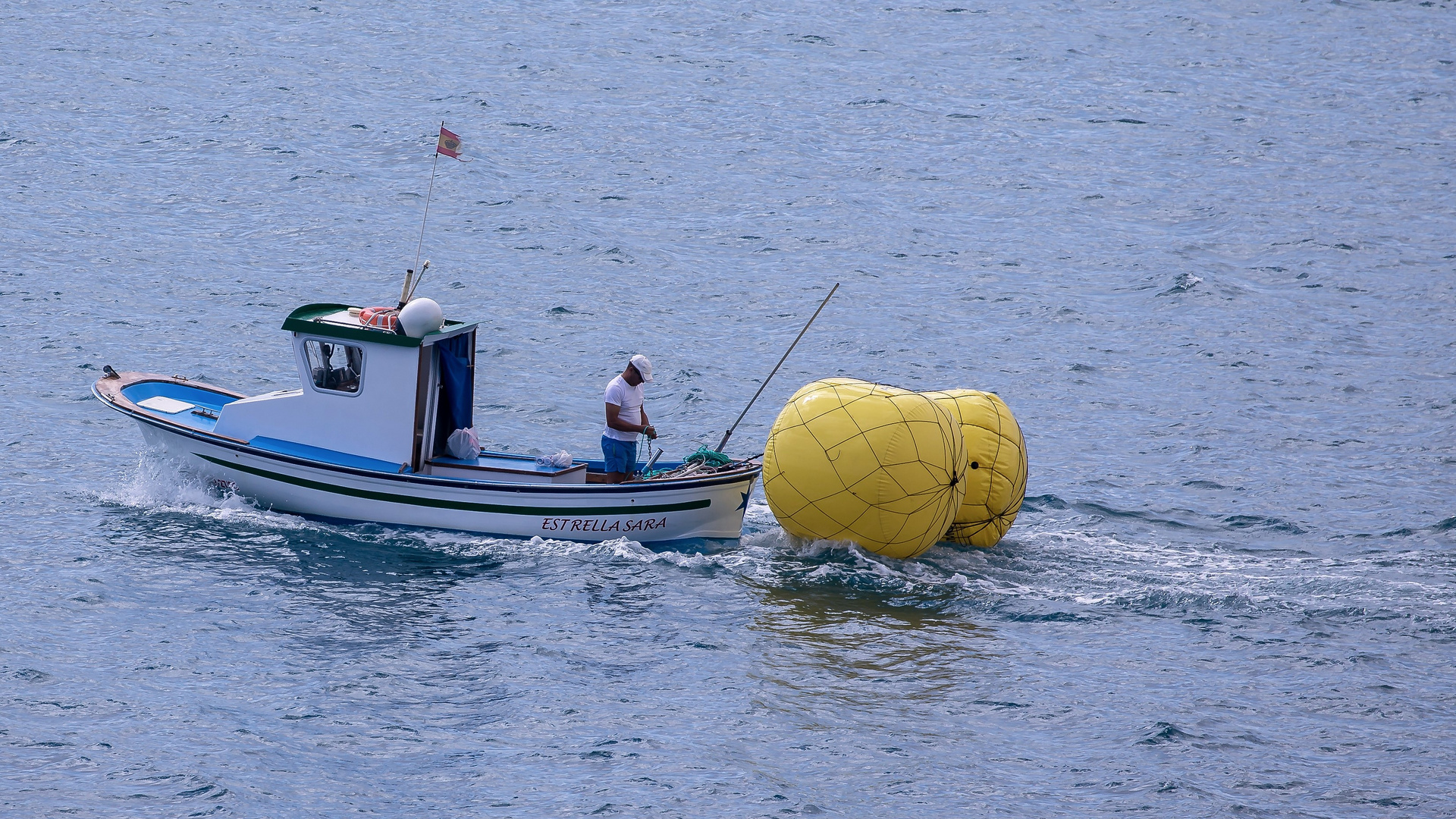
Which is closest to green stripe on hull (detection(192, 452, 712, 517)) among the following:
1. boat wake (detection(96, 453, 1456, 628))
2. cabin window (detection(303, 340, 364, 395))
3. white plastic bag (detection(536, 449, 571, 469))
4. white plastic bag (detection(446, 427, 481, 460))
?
boat wake (detection(96, 453, 1456, 628))

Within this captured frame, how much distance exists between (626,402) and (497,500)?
65.5 inches

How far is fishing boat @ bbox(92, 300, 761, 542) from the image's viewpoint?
49.8 ft

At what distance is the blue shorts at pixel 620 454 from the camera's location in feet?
50.5

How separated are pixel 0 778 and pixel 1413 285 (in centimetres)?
2540

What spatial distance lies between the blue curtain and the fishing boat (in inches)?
0.5

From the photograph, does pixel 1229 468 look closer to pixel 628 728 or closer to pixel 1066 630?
pixel 1066 630

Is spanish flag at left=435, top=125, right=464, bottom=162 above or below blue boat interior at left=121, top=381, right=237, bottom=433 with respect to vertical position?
above

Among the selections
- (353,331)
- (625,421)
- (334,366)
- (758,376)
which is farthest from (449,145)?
(758,376)

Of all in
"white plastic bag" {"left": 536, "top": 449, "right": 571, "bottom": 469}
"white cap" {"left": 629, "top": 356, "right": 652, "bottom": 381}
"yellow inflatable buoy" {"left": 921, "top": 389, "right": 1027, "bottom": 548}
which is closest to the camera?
"yellow inflatable buoy" {"left": 921, "top": 389, "right": 1027, "bottom": 548}

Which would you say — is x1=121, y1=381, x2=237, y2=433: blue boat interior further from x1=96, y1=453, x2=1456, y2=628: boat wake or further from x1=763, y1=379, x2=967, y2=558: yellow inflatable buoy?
x1=763, y1=379, x2=967, y2=558: yellow inflatable buoy

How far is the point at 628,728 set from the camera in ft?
40.4

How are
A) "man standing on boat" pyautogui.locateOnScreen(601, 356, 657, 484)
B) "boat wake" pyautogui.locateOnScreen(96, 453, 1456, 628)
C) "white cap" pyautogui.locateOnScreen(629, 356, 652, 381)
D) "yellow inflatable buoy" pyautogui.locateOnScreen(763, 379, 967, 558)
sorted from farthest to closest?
"man standing on boat" pyautogui.locateOnScreen(601, 356, 657, 484)
"white cap" pyautogui.locateOnScreen(629, 356, 652, 381)
"boat wake" pyautogui.locateOnScreen(96, 453, 1456, 628)
"yellow inflatable buoy" pyautogui.locateOnScreen(763, 379, 967, 558)

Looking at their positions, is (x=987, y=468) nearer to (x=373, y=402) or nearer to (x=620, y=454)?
(x=620, y=454)

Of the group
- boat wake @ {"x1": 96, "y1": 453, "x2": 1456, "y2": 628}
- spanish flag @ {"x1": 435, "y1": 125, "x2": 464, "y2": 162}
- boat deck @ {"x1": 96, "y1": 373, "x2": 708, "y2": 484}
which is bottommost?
boat wake @ {"x1": 96, "y1": 453, "x2": 1456, "y2": 628}
